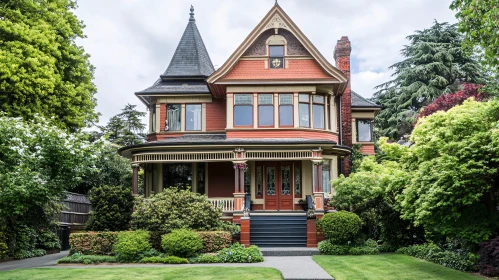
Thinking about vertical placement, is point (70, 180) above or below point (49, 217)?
above

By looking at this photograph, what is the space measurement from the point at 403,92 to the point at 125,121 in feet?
81.0

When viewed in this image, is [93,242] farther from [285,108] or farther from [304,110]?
[304,110]

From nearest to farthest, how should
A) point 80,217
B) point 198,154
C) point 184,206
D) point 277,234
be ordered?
point 184,206 → point 277,234 → point 198,154 → point 80,217

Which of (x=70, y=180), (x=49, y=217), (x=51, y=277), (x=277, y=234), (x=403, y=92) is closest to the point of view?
(x=51, y=277)

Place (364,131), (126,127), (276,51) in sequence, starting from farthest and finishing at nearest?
1. (126,127)
2. (364,131)
3. (276,51)

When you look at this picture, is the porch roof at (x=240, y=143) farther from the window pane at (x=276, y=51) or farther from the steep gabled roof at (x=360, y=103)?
the steep gabled roof at (x=360, y=103)

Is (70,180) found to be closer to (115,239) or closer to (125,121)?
(115,239)

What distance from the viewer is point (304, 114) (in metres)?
22.3

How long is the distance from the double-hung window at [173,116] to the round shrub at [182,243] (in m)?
8.79

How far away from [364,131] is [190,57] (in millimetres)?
10183

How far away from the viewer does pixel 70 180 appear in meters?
14.2

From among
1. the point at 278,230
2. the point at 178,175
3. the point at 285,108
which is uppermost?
the point at 285,108

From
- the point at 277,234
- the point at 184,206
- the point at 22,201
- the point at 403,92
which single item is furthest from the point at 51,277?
the point at 403,92

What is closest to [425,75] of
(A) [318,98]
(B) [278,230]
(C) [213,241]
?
(A) [318,98]
